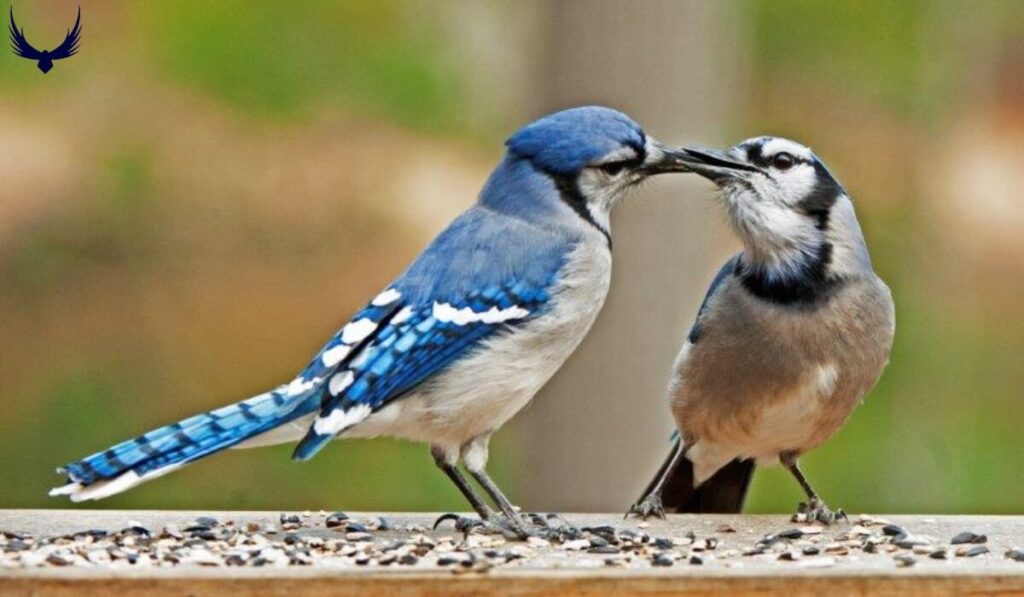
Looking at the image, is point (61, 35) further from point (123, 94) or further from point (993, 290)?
point (993, 290)

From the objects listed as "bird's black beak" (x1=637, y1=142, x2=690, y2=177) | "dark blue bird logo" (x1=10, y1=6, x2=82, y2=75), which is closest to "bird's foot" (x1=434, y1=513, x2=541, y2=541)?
"bird's black beak" (x1=637, y1=142, x2=690, y2=177)

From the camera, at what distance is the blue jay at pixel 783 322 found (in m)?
3.89

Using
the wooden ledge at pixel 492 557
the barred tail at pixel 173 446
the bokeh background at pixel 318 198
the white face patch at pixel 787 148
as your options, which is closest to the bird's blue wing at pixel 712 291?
the white face patch at pixel 787 148

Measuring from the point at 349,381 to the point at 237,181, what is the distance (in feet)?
9.63

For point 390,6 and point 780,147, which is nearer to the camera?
point 780,147

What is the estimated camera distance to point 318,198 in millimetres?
6234

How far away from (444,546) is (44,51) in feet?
9.68

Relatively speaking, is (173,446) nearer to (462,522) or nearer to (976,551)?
(462,522)

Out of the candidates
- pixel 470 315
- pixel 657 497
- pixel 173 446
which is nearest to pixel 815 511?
pixel 657 497

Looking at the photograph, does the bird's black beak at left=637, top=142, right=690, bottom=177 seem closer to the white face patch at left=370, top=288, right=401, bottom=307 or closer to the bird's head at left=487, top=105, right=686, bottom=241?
the bird's head at left=487, top=105, right=686, bottom=241

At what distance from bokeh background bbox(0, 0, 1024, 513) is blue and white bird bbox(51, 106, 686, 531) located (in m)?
2.01

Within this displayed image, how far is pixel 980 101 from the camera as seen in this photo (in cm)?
630

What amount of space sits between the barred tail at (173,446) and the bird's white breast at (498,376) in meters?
0.16

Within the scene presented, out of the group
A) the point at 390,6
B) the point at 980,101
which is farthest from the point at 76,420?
the point at 980,101
